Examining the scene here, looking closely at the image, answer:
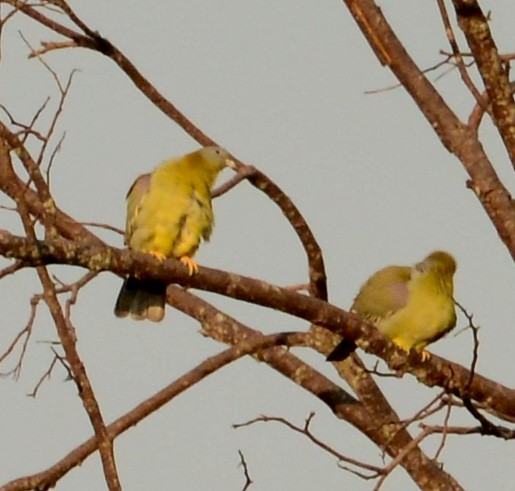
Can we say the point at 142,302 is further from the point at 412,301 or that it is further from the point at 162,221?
the point at 412,301

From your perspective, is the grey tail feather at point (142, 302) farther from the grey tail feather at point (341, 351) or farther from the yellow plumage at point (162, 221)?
the grey tail feather at point (341, 351)

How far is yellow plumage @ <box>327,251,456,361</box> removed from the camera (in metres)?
5.71

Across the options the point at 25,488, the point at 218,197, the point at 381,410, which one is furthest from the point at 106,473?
the point at 381,410

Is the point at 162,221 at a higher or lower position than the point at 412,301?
higher

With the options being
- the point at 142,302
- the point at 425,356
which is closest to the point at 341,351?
the point at 425,356

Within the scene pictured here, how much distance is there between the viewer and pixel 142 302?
5.34 metres

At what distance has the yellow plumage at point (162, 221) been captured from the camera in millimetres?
5246

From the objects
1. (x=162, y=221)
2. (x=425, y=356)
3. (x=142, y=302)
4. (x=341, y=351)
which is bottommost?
(x=425, y=356)

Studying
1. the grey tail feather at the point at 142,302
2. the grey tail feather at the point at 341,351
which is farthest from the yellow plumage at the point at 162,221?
the grey tail feather at the point at 341,351

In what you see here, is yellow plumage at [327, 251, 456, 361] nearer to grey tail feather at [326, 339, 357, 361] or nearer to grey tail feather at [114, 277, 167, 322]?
grey tail feather at [326, 339, 357, 361]

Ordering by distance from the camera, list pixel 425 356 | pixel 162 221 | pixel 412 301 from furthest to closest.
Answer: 1. pixel 412 301
2. pixel 162 221
3. pixel 425 356

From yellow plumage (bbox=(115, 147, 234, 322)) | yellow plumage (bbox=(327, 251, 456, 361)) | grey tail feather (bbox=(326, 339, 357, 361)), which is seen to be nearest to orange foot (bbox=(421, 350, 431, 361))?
grey tail feather (bbox=(326, 339, 357, 361))

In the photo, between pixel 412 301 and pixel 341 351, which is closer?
pixel 341 351

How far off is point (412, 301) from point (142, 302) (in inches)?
47.4
